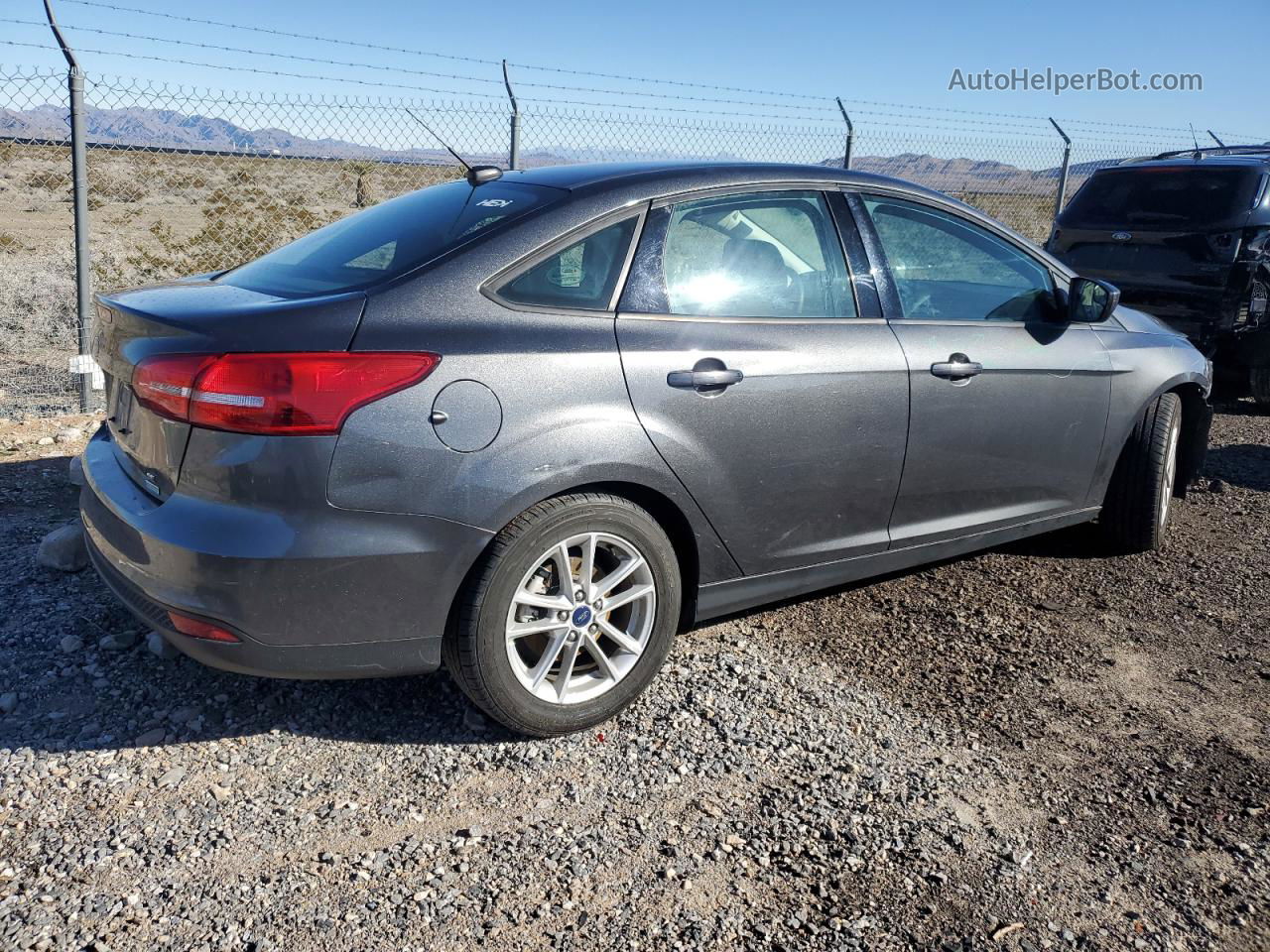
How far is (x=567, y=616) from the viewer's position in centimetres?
309

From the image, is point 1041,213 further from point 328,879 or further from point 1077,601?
point 328,879

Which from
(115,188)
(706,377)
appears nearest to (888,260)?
(706,377)

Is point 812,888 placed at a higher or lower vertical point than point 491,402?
lower

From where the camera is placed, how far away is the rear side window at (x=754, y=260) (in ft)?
10.9

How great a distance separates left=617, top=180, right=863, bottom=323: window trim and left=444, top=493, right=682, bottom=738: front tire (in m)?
0.60

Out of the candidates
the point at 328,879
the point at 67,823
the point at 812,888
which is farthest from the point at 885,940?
the point at 67,823

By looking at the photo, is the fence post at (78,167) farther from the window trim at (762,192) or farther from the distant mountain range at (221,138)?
the window trim at (762,192)

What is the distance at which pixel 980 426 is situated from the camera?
3.95 meters

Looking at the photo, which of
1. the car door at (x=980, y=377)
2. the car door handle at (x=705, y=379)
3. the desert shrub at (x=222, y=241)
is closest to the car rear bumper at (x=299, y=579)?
the car door handle at (x=705, y=379)

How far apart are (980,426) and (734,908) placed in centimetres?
217

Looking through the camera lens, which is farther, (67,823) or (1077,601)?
(1077,601)

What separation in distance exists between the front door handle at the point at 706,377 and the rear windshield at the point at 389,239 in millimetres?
666

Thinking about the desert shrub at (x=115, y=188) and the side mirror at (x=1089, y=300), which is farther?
the desert shrub at (x=115, y=188)

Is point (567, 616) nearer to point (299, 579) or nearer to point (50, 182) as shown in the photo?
point (299, 579)
